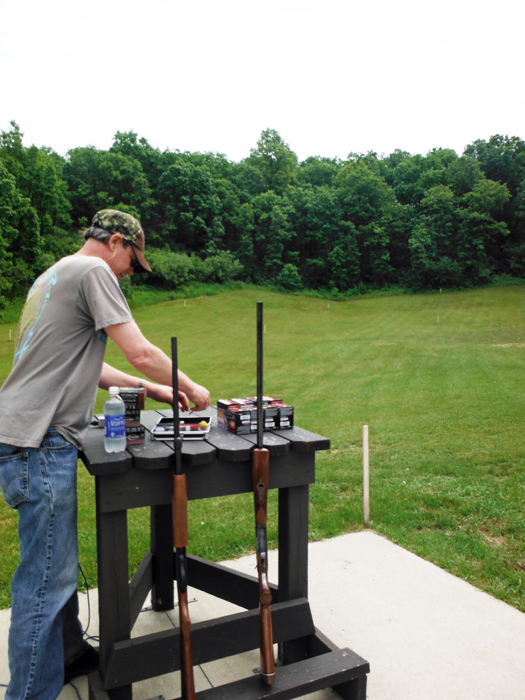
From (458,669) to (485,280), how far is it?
157 feet

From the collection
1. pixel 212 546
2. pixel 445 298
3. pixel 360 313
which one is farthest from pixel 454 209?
pixel 212 546

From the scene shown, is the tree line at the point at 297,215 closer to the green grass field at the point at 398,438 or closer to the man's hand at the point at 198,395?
the green grass field at the point at 398,438

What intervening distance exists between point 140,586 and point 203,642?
0.65 m

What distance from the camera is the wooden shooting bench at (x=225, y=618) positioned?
2.00 metres

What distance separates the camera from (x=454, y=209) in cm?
4997

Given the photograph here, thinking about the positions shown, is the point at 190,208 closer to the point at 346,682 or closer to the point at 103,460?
the point at 103,460

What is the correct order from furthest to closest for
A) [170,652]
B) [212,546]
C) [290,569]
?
[212,546]
[290,569]
[170,652]

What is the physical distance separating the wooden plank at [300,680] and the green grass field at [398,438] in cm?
149

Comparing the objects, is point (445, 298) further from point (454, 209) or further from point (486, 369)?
point (486, 369)

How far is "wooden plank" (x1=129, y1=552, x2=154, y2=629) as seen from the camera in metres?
2.56

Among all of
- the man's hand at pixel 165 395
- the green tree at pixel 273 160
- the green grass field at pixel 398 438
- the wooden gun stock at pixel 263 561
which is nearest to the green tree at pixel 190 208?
the green tree at pixel 273 160

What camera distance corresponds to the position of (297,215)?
54.3m

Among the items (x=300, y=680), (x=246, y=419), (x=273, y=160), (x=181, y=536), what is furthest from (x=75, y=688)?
(x=273, y=160)

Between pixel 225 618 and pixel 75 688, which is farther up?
pixel 225 618
